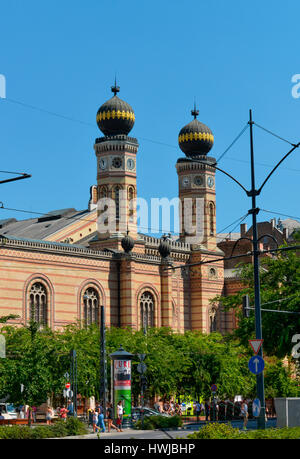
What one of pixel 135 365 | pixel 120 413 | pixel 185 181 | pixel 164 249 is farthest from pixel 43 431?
pixel 185 181

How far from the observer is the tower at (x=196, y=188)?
6612cm

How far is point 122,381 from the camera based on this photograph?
35.2m

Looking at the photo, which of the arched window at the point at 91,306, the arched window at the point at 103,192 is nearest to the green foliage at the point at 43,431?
the arched window at the point at 91,306

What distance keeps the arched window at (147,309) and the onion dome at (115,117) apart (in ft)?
36.7

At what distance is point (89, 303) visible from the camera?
5456 centimetres

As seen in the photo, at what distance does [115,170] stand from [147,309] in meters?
9.51

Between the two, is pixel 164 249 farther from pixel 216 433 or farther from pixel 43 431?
pixel 216 433

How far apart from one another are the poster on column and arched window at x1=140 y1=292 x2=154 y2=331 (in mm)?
22041

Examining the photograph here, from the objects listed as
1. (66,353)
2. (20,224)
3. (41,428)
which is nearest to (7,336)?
(66,353)

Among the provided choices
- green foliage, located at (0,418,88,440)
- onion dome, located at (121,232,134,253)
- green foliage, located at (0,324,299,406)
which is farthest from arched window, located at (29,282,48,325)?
green foliage, located at (0,418,88,440)

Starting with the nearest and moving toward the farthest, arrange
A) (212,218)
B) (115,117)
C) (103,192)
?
(115,117) → (103,192) → (212,218)

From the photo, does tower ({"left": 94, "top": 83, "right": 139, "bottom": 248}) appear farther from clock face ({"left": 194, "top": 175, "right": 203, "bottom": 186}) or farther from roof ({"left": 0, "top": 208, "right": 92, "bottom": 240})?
roof ({"left": 0, "top": 208, "right": 92, "bottom": 240})

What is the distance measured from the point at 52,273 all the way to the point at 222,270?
1796cm

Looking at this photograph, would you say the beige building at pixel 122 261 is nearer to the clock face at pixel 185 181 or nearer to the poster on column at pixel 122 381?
the clock face at pixel 185 181
